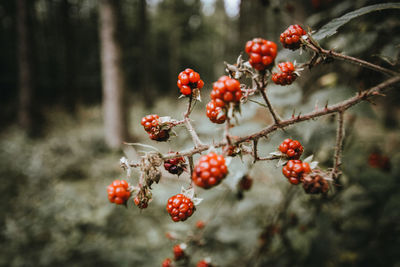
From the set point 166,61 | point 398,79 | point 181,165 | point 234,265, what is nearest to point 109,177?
point 234,265

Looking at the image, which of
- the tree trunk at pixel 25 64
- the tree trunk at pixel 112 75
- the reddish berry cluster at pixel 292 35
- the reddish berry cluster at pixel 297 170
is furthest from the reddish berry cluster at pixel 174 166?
the tree trunk at pixel 25 64

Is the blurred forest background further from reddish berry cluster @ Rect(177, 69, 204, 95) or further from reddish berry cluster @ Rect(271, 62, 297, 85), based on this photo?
reddish berry cluster @ Rect(271, 62, 297, 85)

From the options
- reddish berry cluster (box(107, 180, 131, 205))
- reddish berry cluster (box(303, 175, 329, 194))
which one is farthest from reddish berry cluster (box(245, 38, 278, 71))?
reddish berry cluster (box(107, 180, 131, 205))

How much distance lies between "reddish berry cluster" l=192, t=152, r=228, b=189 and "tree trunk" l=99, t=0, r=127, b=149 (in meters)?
→ 6.66

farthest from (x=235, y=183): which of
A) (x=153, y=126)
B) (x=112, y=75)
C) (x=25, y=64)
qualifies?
(x=25, y=64)

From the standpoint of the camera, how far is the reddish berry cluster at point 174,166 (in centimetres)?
81

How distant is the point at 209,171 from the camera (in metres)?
0.62

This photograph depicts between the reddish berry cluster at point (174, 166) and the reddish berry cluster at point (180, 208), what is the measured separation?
0.32ft

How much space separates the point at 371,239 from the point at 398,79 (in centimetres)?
200

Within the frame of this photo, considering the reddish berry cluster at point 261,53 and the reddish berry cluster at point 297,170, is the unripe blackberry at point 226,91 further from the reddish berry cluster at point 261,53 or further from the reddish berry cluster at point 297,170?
the reddish berry cluster at point 297,170

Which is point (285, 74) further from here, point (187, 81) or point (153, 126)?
point (153, 126)

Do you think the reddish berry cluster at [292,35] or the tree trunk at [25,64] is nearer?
the reddish berry cluster at [292,35]

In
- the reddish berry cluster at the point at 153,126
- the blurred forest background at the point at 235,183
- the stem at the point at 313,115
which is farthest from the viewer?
the blurred forest background at the point at 235,183

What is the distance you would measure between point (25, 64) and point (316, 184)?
1037 centimetres
